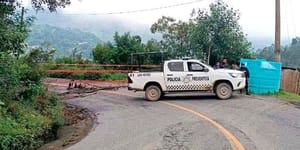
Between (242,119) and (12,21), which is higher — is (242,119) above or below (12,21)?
below

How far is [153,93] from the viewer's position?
22.1 meters

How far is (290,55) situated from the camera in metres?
46.1

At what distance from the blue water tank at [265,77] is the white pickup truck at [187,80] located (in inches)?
90.9

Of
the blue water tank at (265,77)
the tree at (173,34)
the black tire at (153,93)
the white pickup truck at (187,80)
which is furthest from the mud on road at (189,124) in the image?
the tree at (173,34)

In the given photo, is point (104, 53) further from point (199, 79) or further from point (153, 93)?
point (199, 79)

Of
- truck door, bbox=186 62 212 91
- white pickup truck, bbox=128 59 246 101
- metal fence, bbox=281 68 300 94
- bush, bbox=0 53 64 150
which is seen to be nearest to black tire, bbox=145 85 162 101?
white pickup truck, bbox=128 59 246 101

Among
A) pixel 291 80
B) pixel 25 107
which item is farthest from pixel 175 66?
pixel 25 107

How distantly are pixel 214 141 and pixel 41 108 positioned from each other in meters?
7.51

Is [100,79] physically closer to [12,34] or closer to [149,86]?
[149,86]

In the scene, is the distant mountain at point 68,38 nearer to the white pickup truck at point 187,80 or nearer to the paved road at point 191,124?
the white pickup truck at point 187,80

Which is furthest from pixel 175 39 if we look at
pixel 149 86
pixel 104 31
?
pixel 104 31

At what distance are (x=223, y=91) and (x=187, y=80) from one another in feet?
5.58

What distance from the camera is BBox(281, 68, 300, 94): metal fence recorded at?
26619 mm

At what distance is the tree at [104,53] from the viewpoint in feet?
137
